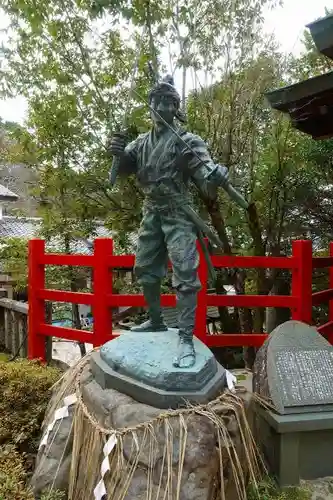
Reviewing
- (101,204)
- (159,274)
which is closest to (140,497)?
(159,274)

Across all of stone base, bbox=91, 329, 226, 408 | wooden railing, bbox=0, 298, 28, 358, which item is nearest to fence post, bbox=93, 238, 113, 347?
stone base, bbox=91, 329, 226, 408

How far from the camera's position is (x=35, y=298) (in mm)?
5344

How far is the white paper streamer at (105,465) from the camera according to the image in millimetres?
2752

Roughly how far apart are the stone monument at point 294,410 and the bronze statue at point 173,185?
2.76ft

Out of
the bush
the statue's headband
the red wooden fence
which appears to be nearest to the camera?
the statue's headband

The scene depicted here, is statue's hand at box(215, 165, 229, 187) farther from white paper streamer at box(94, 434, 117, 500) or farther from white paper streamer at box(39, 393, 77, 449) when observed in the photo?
white paper streamer at box(39, 393, 77, 449)

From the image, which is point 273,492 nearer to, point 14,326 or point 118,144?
point 118,144

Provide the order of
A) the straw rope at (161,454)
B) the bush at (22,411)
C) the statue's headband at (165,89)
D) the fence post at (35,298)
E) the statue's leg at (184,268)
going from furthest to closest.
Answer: the fence post at (35,298) → the bush at (22,411) → the statue's leg at (184,268) → the statue's headband at (165,89) → the straw rope at (161,454)

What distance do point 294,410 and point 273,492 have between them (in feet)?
1.95

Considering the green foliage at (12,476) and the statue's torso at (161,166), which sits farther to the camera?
the statue's torso at (161,166)

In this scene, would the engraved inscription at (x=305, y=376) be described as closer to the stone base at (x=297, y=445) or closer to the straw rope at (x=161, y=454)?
the stone base at (x=297, y=445)

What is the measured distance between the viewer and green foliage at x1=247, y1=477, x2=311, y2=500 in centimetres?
310

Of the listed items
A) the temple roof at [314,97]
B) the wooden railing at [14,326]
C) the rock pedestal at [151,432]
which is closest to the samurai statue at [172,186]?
the rock pedestal at [151,432]

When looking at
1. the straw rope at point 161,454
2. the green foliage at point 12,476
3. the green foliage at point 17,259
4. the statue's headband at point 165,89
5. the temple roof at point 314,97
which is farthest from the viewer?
the green foliage at point 17,259
